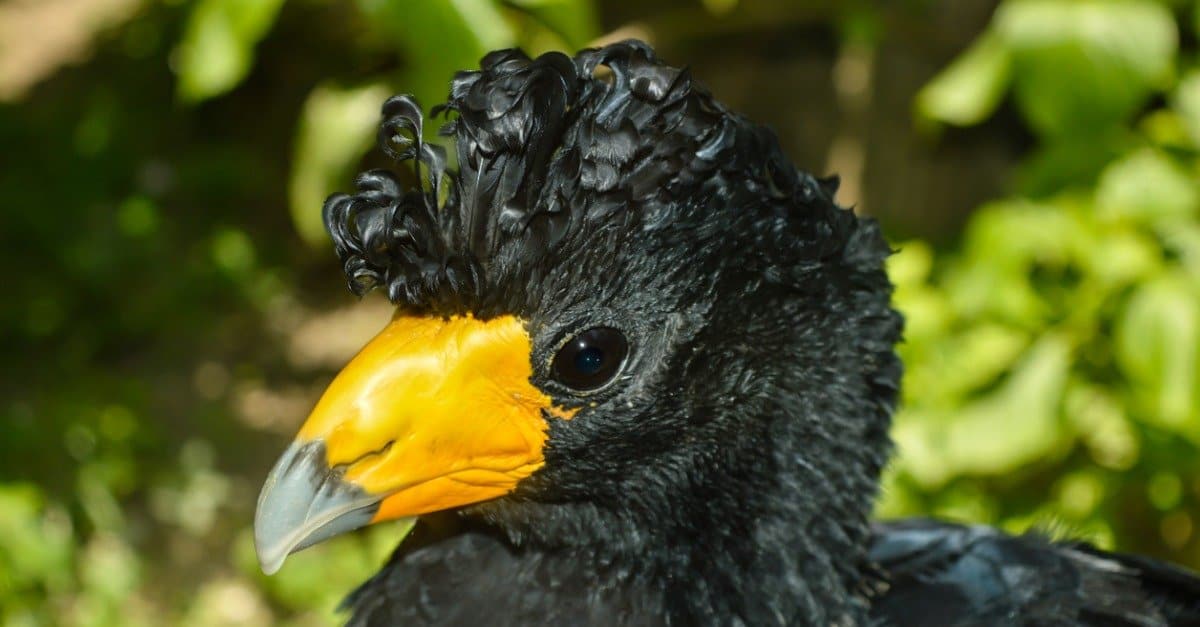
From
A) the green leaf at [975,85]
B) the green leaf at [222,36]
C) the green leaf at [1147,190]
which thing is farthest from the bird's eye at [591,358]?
the green leaf at [1147,190]

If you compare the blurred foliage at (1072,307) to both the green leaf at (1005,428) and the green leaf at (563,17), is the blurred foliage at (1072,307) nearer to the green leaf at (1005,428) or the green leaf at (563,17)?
the green leaf at (1005,428)

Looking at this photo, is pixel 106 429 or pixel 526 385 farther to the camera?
pixel 106 429

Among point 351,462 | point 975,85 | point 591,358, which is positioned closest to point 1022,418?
point 975,85

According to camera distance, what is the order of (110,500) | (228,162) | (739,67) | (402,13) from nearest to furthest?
(402,13) → (110,500) → (739,67) → (228,162)

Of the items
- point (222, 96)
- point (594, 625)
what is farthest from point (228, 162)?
point (594, 625)

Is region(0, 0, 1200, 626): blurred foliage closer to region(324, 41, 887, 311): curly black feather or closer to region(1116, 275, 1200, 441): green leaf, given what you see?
region(1116, 275, 1200, 441): green leaf

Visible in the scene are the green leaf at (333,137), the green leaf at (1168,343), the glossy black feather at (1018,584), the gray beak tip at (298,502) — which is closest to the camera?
the gray beak tip at (298,502)

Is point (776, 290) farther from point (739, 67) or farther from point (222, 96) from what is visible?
point (222, 96)

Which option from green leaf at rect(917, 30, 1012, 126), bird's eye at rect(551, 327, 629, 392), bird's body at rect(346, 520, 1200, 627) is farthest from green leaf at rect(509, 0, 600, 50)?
green leaf at rect(917, 30, 1012, 126)

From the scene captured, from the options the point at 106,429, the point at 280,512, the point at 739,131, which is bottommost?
the point at 280,512
